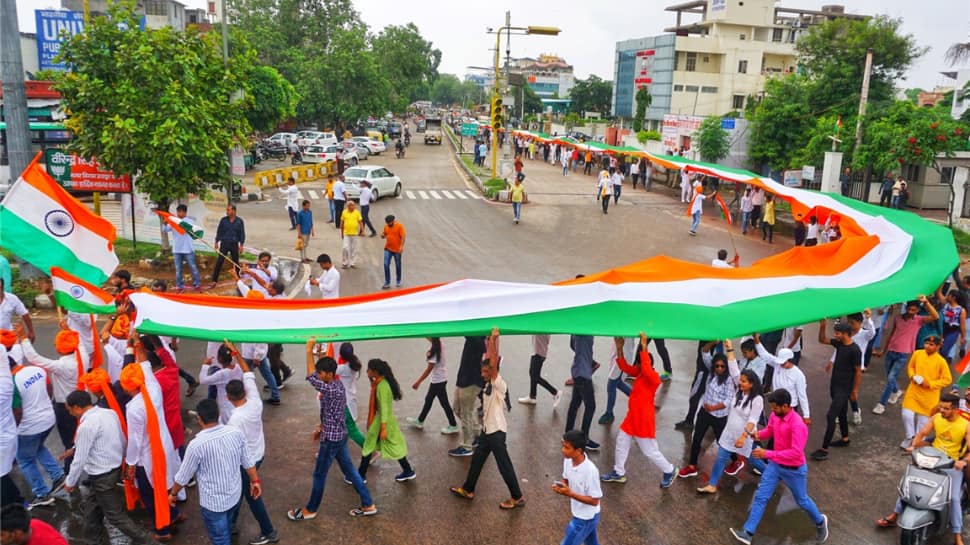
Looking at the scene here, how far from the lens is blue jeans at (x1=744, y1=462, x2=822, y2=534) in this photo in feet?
20.4

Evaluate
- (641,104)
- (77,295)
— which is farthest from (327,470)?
(641,104)

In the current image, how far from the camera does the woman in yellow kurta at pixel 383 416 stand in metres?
6.66

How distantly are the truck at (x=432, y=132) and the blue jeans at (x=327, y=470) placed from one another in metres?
59.7

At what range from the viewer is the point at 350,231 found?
51.6 ft

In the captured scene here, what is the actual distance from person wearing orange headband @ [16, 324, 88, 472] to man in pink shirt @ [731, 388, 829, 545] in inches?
255

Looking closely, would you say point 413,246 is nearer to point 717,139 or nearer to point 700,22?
point 717,139

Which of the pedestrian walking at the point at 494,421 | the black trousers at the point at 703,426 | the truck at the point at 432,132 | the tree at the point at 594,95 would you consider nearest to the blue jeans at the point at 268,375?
the pedestrian walking at the point at 494,421

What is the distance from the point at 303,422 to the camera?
8492 millimetres

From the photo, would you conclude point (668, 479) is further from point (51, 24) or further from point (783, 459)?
point (51, 24)

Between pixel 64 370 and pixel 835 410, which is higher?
pixel 64 370

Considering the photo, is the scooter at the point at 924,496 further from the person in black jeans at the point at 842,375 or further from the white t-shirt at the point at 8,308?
the white t-shirt at the point at 8,308

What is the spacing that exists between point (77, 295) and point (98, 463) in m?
2.38

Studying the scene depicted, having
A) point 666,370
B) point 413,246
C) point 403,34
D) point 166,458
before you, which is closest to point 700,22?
point 403,34

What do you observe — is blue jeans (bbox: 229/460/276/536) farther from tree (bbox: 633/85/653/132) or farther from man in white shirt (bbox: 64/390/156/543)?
tree (bbox: 633/85/653/132)
